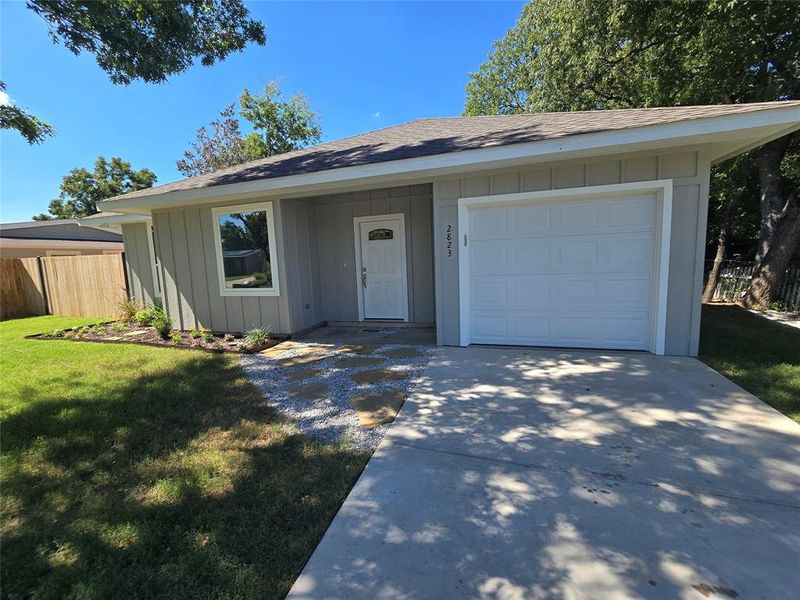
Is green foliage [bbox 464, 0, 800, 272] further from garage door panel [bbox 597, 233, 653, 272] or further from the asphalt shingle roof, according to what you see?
garage door panel [bbox 597, 233, 653, 272]

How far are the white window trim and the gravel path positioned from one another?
5.07 feet

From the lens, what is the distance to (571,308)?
5.23m

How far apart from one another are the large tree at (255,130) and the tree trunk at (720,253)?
58.1 ft

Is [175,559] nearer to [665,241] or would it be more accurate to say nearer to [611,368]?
[611,368]

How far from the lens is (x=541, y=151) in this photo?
14.1 feet

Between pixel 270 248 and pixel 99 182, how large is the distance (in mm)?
33216

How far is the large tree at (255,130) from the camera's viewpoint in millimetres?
17062

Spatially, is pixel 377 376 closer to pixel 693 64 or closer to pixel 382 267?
pixel 382 267

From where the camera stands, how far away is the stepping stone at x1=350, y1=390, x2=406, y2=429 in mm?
3339

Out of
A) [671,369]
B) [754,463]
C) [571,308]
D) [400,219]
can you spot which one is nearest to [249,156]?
[400,219]

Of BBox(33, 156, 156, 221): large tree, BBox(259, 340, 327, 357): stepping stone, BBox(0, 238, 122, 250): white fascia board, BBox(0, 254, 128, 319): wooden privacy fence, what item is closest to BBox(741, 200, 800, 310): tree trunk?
BBox(259, 340, 327, 357): stepping stone

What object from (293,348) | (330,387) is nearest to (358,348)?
(293,348)

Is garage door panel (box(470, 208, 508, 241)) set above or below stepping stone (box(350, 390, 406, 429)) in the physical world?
above

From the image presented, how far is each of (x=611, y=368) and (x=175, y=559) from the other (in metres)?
4.53
